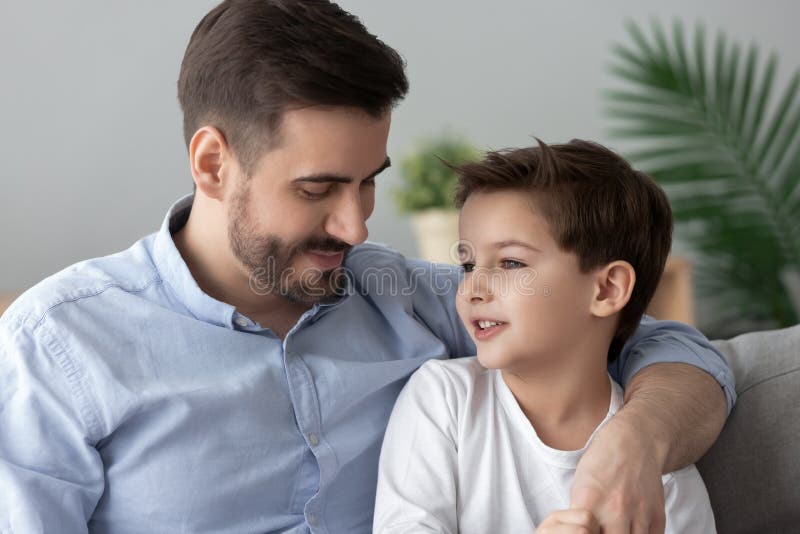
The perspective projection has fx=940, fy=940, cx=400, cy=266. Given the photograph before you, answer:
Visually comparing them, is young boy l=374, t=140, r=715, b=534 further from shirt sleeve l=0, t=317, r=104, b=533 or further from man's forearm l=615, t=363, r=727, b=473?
shirt sleeve l=0, t=317, r=104, b=533

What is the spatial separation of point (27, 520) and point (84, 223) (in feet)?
6.32

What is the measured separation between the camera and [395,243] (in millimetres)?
3531

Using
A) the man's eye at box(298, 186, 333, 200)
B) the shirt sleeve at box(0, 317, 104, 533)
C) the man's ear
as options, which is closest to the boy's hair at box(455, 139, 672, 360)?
the man's eye at box(298, 186, 333, 200)

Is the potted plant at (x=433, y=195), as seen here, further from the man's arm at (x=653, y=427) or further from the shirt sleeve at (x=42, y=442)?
the shirt sleeve at (x=42, y=442)

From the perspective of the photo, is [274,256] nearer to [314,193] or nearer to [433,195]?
[314,193]

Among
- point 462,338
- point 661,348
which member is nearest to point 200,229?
point 462,338

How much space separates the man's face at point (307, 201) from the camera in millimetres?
1357

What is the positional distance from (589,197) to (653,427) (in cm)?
37

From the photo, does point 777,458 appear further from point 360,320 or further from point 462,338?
point 360,320

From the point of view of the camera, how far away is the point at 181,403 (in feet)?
4.26

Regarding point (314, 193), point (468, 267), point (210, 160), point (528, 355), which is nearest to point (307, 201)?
point (314, 193)

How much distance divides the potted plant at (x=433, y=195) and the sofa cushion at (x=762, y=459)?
1.59 m

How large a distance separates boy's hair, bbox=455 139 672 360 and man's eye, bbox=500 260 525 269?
7cm

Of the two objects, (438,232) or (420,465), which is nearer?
(420,465)
